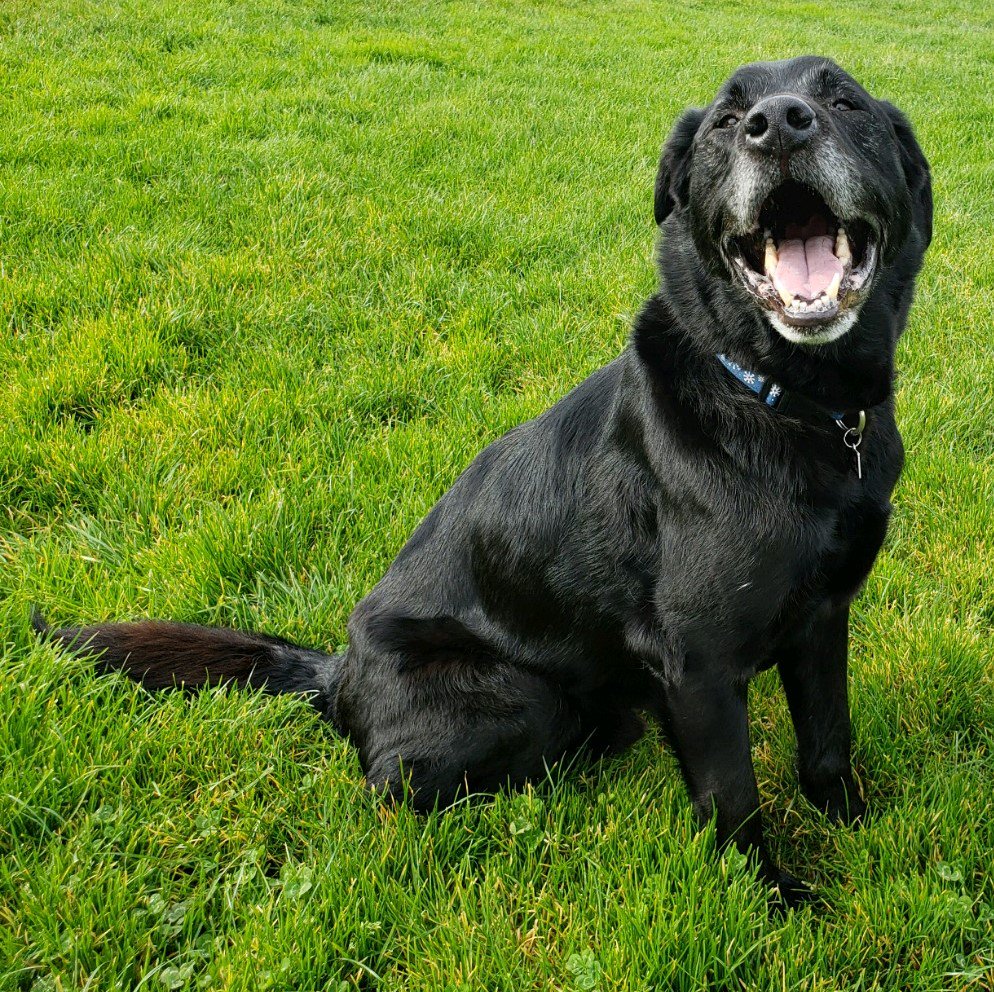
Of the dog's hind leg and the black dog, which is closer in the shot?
the black dog

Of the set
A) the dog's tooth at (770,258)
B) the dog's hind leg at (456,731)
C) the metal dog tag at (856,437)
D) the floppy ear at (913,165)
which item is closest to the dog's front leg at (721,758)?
the dog's hind leg at (456,731)

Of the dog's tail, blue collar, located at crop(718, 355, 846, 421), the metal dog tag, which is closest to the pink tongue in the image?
blue collar, located at crop(718, 355, 846, 421)

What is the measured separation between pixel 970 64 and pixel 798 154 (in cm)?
1145

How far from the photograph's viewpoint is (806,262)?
213 cm

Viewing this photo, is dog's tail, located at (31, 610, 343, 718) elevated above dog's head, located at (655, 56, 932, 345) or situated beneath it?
situated beneath

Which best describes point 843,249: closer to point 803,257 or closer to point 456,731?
point 803,257

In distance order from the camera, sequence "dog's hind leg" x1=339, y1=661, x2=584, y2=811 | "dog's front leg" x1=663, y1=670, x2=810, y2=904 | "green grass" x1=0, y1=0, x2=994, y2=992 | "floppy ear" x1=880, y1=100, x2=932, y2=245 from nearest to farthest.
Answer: "green grass" x1=0, y1=0, x2=994, y2=992 < "dog's front leg" x1=663, y1=670, x2=810, y2=904 < "dog's hind leg" x1=339, y1=661, x2=584, y2=811 < "floppy ear" x1=880, y1=100, x2=932, y2=245

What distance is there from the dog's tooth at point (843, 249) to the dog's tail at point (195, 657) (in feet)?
5.54

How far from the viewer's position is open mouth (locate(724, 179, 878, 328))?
200 centimetres

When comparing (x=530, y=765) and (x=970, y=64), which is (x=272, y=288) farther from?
(x=970, y=64)

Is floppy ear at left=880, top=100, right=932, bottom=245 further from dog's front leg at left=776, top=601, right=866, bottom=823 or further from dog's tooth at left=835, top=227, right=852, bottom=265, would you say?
dog's front leg at left=776, top=601, right=866, bottom=823

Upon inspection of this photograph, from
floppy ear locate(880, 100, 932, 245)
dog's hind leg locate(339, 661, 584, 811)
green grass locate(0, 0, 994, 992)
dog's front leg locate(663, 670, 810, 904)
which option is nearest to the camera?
green grass locate(0, 0, 994, 992)

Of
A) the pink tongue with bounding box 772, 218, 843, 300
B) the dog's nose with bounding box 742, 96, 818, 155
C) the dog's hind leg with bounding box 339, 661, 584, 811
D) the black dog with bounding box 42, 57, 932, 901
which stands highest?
the dog's nose with bounding box 742, 96, 818, 155

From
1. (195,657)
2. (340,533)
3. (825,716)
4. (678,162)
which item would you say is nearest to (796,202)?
(678,162)
